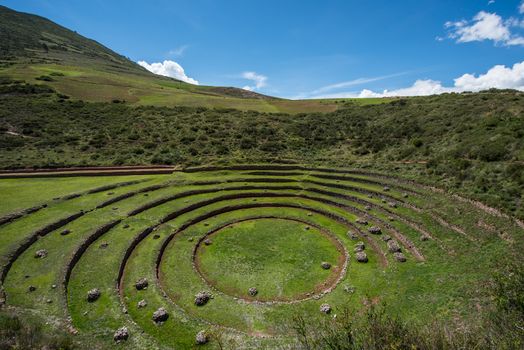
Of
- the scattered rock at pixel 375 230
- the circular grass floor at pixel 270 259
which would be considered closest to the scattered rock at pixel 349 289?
the circular grass floor at pixel 270 259

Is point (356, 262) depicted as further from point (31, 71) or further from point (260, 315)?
point (31, 71)

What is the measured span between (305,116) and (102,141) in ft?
159

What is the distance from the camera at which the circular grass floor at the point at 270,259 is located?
761 inches

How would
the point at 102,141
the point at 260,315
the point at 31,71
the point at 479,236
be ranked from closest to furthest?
the point at 260,315 → the point at 479,236 → the point at 102,141 → the point at 31,71

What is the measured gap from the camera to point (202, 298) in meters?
17.4

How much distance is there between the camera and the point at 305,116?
78125mm

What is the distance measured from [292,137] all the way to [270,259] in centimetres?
4199

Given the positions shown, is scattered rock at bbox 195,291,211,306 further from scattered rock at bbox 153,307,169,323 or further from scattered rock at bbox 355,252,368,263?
scattered rock at bbox 355,252,368,263

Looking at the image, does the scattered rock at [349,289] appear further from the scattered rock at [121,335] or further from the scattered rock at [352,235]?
the scattered rock at [121,335]

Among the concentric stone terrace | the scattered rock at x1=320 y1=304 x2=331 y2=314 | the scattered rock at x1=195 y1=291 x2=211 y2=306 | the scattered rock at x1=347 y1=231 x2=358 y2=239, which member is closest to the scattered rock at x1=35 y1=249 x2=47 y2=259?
the concentric stone terrace

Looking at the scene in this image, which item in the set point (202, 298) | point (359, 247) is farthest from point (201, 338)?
point (359, 247)

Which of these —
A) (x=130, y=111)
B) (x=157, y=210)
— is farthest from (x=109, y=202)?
(x=130, y=111)

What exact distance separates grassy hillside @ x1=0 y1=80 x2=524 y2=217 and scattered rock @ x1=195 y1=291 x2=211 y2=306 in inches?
877

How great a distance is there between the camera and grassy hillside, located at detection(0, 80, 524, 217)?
104 feet
